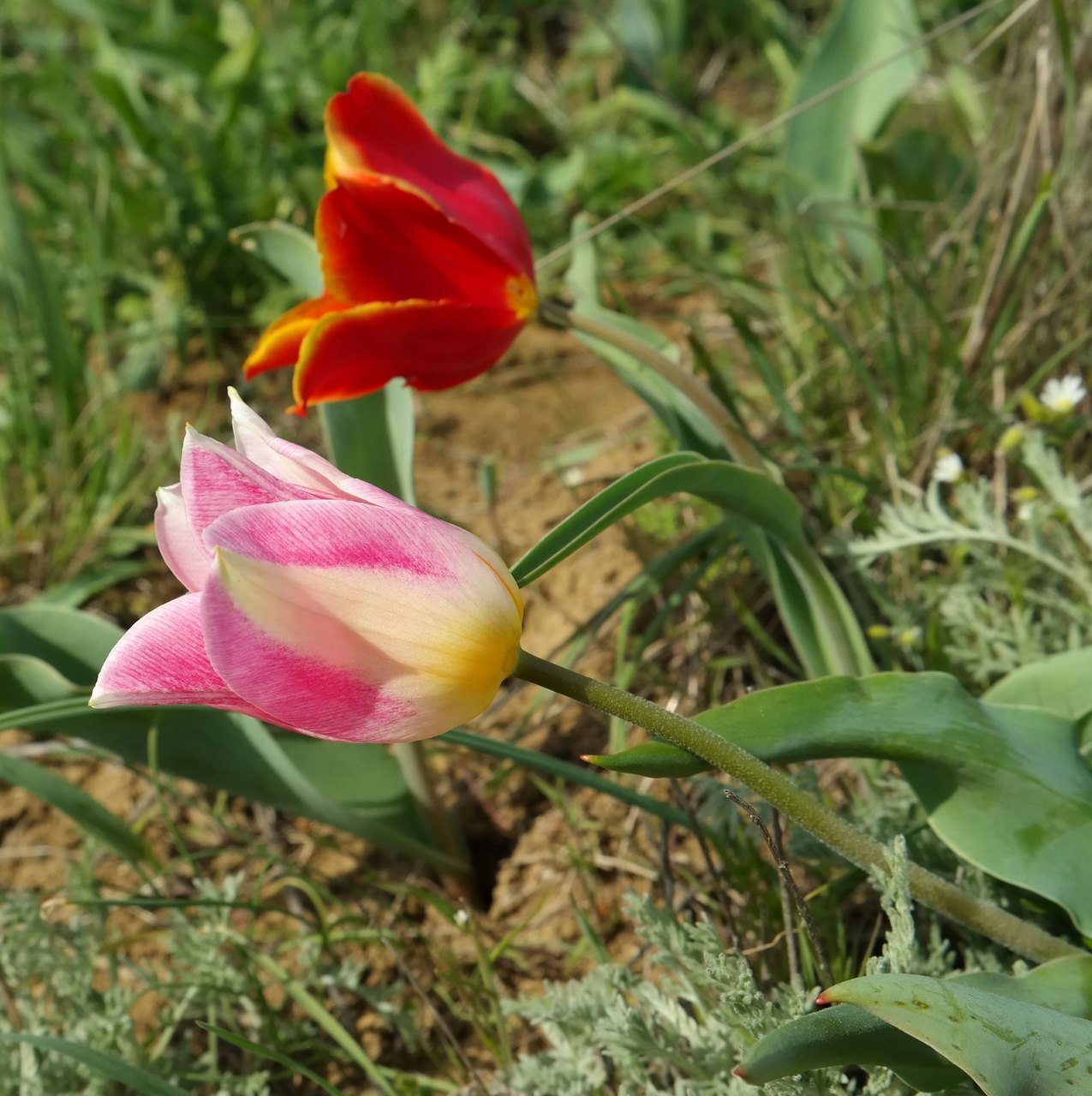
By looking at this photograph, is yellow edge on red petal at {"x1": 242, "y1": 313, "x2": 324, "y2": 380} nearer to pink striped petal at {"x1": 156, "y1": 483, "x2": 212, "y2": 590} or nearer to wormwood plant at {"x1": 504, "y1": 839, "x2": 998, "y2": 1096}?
pink striped petal at {"x1": 156, "y1": 483, "x2": 212, "y2": 590}

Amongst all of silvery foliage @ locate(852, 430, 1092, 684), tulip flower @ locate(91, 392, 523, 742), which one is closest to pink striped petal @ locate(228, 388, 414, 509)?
tulip flower @ locate(91, 392, 523, 742)

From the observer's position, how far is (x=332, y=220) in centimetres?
110

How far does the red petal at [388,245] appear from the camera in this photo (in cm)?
111

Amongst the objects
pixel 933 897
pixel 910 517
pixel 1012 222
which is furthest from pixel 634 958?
pixel 1012 222

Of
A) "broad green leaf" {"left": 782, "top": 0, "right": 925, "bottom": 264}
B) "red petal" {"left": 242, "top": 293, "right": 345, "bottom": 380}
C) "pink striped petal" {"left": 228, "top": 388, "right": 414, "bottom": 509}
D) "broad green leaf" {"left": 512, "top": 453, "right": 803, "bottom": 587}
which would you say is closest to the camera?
"pink striped petal" {"left": 228, "top": 388, "right": 414, "bottom": 509}

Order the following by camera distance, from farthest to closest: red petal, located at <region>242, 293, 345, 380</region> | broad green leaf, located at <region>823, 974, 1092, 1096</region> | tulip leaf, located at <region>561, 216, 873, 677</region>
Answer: tulip leaf, located at <region>561, 216, 873, 677</region> < red petal, located at <region>242, 293, 345, 380</region> < broad green leaf, located at <region>823, 974, 1092, 1096</region>

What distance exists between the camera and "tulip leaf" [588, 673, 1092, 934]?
859 millimetres

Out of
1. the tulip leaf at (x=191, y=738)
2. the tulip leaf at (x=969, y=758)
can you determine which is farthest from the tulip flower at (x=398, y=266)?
the tulip leaf at (x=969, y=758)

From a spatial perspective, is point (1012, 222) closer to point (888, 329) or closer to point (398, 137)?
point (888, 329)

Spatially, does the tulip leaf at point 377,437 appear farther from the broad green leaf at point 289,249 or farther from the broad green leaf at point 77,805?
the broad green leaf at point 77,805

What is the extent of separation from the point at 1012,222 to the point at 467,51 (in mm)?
1982

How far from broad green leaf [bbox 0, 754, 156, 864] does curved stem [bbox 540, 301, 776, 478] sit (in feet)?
2.37

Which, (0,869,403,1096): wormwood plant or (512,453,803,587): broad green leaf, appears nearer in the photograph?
(512,453,803,587): broad green leaf

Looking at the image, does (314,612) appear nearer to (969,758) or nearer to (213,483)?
(213,483)
